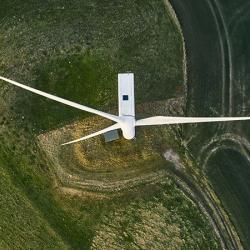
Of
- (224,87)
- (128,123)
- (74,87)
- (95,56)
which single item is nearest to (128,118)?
(128,123)

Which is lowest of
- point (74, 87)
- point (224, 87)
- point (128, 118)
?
point (128, 118)

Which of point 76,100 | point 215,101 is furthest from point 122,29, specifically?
point 215,101

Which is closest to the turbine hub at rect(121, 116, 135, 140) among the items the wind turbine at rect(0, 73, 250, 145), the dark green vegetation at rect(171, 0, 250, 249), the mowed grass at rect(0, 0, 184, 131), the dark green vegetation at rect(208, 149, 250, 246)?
the wind turbine at rect(0, 73, 250, 145)

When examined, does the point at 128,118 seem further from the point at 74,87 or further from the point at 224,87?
the point at 224,87

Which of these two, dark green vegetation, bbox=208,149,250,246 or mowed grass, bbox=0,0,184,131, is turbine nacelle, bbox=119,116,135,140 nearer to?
mowed grass, bbox=0,0,184,131

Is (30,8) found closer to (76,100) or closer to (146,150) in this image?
(76,100)
